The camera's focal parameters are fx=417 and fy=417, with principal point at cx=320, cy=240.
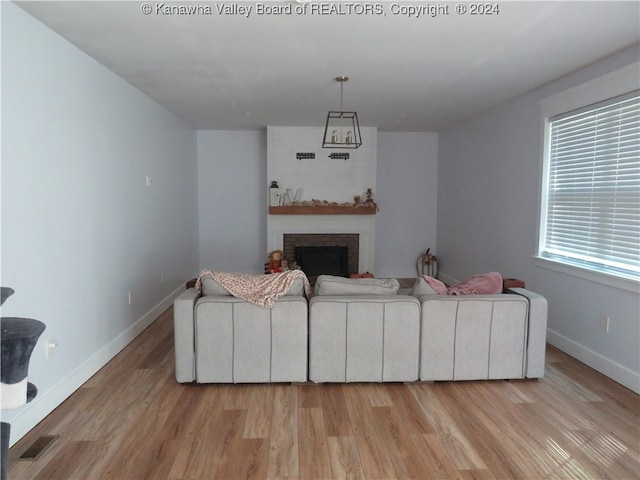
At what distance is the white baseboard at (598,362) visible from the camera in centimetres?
288

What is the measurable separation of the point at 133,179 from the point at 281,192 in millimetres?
2639

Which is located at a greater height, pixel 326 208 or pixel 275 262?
pixel 326 208

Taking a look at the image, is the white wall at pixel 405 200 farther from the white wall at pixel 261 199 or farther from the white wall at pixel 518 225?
the white wall at pixel 518 225

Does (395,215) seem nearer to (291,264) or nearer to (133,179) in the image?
(291,264)

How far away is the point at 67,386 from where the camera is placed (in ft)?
8.96

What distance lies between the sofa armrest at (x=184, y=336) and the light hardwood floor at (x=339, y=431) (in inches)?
5.1

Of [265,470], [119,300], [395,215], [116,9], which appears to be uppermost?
[116,9]

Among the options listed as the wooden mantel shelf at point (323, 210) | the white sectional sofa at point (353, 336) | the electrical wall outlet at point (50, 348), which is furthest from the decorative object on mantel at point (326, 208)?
the electrical wall outlet at point (50, 348)

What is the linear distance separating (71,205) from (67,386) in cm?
120

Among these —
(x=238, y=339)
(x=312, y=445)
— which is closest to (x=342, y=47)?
(x=238, y=339)

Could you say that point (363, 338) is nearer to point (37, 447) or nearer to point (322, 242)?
point (37, 447)

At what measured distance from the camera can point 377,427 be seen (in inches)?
93.5

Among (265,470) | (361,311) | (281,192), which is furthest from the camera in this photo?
(281,192)

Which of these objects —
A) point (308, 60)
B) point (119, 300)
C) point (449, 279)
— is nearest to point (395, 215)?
point (449, 279)
